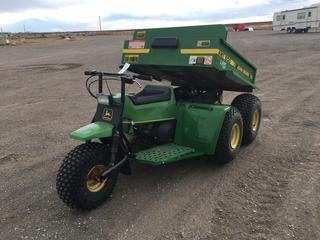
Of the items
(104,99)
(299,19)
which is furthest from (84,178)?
(299,19)

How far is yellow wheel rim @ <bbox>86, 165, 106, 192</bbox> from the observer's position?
12.9 feet

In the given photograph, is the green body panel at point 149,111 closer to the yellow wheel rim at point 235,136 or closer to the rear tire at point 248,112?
the yellow wheel rim at point 235,136

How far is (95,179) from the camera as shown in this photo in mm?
3994

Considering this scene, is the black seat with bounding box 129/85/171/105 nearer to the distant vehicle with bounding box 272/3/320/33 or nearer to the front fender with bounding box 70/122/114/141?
the front fender with bounding box 70/122/114/141

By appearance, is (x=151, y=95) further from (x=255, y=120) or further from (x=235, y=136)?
(x=255, y=120)

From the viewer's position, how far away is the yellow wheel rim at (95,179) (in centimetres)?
392

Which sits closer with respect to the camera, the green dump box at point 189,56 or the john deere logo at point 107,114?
the john deere logo at point 107,114

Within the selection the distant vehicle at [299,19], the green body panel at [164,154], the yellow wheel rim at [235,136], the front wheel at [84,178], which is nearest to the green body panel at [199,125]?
the green body panel at [164,154]

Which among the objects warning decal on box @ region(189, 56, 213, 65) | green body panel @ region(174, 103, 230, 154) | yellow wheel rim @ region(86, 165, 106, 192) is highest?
warning decal on box @ region(189, 56, 213, 65)

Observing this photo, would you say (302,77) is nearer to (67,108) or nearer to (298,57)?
(298,57)

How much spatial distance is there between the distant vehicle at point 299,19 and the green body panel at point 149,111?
131 feet

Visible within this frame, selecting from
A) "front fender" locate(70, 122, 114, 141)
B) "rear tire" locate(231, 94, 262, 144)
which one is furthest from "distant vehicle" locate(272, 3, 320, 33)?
"front fender" locate(70, 122, 114, 141)

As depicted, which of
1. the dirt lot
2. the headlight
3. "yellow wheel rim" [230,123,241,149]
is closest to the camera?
the dirt lot

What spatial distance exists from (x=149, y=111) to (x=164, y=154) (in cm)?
55
